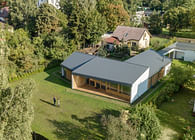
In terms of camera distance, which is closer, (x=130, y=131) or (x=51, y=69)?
(x=130, y=131)

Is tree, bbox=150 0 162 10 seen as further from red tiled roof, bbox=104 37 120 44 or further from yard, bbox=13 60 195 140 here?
yard, bbox=13 60 195 140

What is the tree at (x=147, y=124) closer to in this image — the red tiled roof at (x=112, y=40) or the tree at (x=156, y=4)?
the red tiled roof at (x=112, y=40)

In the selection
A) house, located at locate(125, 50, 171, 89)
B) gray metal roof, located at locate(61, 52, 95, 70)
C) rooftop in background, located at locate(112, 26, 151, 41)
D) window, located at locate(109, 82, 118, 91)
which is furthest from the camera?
rooftop in background, located at locate(112, 26, 151, 41)

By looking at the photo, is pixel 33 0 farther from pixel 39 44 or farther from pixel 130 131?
pixel 130 131

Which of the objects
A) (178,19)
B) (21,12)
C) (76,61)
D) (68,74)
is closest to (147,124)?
(76,61)

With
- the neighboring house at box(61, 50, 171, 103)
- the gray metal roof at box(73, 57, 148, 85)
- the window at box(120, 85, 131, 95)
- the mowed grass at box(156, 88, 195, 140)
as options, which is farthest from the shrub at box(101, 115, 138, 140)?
the window at box(120, 85, 131, 95)

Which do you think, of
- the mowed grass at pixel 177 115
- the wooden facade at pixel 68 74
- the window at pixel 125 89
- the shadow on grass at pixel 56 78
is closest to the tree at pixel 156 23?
the shadow on grass at pixel 56 78

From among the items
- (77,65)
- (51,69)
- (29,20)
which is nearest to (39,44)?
(51,69)
